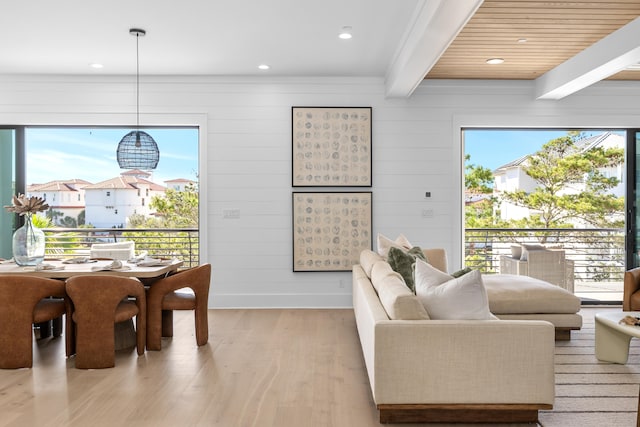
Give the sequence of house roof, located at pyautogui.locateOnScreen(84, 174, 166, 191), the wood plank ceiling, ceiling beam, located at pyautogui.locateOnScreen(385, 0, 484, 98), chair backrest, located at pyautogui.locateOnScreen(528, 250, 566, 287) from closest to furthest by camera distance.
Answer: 1. ceiling beam, located at pyautogui.locateOnScreen(385, 0, 484, 98)
2. the wood plank ceiling
3. chair backrest, located at pyautogui.locateOnScreen(528, 250, 566, 287)
4. house roof, located at pyautogui.locateOnScreen(84, 174, 166, 191)

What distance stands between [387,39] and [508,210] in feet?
10.7

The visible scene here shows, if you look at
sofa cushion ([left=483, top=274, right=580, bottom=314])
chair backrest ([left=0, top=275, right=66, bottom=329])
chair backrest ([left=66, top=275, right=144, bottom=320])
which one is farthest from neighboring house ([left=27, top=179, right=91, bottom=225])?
sofa cushion ([left=483, top=274, right=580, bottom=314])

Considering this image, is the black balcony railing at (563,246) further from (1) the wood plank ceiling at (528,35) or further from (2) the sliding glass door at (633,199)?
(1) the wood plank ceiling at (528,35)

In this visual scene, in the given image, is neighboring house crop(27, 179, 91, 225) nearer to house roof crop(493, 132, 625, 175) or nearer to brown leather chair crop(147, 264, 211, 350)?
brown leather chair crop(147, 264, 211, 350)

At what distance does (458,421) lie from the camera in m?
2.58

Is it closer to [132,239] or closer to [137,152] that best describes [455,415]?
[137,152]

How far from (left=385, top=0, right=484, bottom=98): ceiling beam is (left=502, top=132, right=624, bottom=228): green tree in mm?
2505

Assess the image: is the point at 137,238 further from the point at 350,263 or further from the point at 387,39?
the point at 387,39

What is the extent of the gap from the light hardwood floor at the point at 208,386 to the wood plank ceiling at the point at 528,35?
300cm

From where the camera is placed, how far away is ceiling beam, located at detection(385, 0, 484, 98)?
3.20 m

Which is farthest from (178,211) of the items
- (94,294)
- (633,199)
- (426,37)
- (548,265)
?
(633,199)

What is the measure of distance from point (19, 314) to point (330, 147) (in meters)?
3.61

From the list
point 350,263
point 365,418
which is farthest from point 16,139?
point 365,418

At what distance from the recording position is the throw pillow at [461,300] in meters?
2.57
